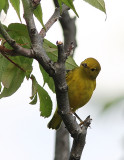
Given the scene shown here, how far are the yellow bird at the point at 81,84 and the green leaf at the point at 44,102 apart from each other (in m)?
1.21

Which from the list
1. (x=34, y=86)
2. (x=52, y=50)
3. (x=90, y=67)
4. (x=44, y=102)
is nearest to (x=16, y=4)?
(x=52, y=50)

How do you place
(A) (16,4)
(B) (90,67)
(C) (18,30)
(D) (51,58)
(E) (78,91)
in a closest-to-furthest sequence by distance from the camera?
(A) (16,4) → (C) (18,30) → (D) (51,58) → (E) (78,91) → (B) (90,67)

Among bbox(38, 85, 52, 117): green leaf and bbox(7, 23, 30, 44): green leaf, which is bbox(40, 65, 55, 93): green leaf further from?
bbox(7, 23, 30, 44): green leaf

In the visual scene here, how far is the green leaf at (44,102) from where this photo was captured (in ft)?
8.69

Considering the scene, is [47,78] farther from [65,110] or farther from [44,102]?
[65,110]

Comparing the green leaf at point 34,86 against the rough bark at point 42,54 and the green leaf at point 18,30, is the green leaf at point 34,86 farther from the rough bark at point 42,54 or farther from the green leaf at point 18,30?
the green leaf at point 18,30

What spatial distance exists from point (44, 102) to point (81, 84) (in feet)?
5.10

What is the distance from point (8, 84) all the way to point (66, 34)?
255 centimetres

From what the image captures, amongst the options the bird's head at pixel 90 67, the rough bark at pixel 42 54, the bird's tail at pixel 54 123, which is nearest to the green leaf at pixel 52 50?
the rough bark at pixel 42 54

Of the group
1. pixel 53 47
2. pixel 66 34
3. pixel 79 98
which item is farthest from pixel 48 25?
pixel 66 34

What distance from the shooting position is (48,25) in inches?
106

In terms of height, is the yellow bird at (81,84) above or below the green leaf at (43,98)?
above

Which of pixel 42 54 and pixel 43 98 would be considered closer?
pixel 42 54

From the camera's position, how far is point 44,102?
107 inches
